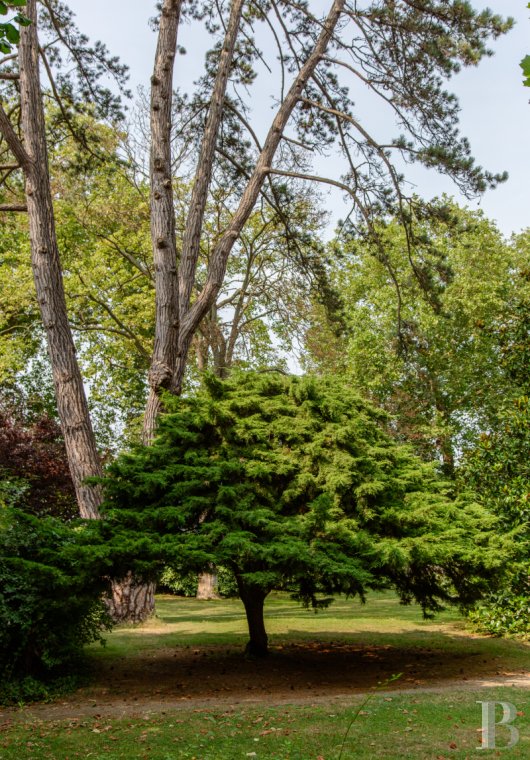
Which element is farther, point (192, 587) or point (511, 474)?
point (192, 587)

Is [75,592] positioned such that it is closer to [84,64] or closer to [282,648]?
[282,648]

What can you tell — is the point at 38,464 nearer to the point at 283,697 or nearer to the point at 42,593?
the point at 42,593

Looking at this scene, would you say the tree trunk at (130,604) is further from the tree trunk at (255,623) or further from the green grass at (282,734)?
the green grass at (282,734)

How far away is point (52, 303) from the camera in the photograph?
1105 centimetres

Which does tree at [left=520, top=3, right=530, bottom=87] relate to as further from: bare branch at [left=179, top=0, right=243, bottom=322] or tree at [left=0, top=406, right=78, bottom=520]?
tree at [left=0, top=406, right=78, bottom=520]

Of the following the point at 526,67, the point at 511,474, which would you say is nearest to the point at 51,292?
the point at 511,474

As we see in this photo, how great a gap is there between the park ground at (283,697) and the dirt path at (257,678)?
0.8 inches

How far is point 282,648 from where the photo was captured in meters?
11.1

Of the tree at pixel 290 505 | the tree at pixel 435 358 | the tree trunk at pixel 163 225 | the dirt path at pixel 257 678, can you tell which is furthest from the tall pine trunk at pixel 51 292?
the tree at pixel 435 358

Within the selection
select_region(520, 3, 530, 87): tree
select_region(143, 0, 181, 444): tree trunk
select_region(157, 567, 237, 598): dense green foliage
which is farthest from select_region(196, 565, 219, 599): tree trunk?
select_region(520, 3, 530, 87): tree

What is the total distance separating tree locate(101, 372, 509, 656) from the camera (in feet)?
27.4

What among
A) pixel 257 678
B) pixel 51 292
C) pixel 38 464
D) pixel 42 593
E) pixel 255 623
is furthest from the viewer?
pixel 38 464

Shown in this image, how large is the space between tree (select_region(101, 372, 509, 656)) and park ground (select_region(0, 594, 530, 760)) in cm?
105

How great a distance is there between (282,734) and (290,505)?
389 cm
